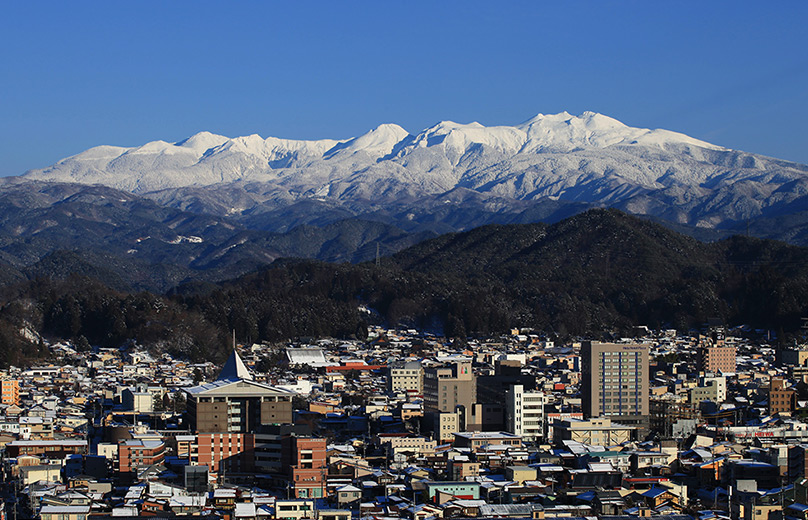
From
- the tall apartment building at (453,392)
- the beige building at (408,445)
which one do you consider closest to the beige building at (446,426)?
the tall apartment building at (453,392)

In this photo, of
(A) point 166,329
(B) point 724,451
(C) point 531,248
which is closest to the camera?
(B) point 724,451

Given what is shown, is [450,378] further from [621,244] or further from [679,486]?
[621,244]

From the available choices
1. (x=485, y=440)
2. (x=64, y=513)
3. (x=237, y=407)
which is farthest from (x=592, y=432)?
(x=64, y=513)

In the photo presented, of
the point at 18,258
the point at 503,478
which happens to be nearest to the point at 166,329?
the point at 503,478

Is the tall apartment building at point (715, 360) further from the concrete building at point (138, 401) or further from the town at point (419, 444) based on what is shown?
the concrete building at point (138, 401)

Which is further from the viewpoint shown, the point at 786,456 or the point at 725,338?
the point at 725,338

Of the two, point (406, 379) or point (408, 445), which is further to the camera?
point (406, 379)

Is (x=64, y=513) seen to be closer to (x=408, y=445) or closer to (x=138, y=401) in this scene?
(x=408, y=445)
